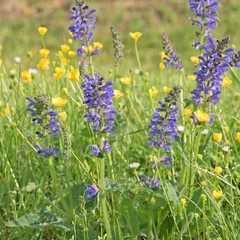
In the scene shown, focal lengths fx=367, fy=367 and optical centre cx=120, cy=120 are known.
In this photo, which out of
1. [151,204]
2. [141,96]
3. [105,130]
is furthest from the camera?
[141,96]

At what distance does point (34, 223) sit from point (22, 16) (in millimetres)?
11420

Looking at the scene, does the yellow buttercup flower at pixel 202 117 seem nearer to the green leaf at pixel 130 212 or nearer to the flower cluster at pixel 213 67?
the flower cluster at pixel 213 67

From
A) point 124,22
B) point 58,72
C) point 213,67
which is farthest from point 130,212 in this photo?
point 124,22

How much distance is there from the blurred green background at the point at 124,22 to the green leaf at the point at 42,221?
687cm

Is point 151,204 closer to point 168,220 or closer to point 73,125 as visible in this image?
point 168,220

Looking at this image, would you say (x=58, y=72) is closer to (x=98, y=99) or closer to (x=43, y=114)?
(x=43, y=114)

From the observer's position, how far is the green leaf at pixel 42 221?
1948 mm

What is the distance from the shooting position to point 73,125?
277 cm

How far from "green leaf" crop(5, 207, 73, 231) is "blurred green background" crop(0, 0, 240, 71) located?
687 centimetres

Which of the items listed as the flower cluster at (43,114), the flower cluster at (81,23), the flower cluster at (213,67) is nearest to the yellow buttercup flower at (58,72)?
the flower cluster at (81,23)

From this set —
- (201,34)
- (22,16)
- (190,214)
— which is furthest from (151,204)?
(22,16)

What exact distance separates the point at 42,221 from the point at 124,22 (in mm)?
9819

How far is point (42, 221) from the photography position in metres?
2.01

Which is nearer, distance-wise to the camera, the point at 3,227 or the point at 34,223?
the point at 34,223
